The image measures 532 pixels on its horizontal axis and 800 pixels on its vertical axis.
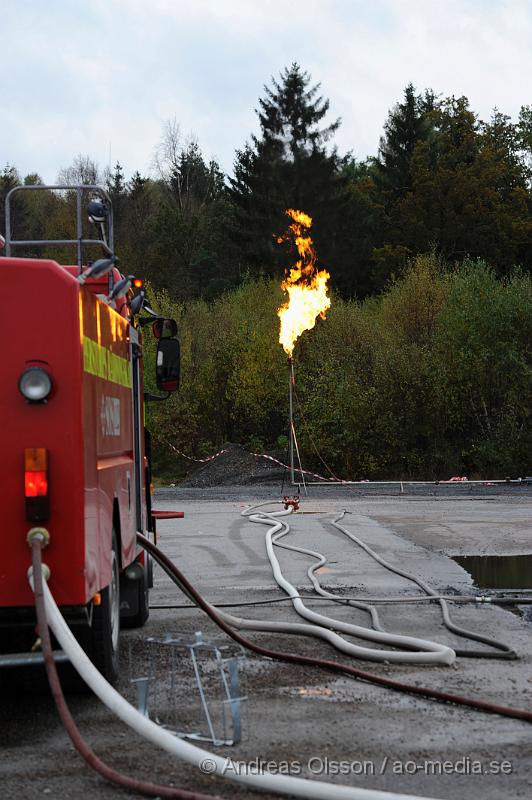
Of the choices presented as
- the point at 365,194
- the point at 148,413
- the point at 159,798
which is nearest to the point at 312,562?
the point at 159,798

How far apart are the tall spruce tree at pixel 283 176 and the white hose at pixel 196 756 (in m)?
54.0

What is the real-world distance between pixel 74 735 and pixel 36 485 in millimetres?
1355

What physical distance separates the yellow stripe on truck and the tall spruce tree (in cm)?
5137

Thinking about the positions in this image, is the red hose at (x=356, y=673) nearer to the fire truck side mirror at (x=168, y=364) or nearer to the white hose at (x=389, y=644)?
the white hose at (x=389, y=644)

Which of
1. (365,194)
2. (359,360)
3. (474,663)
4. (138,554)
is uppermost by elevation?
(365,194)

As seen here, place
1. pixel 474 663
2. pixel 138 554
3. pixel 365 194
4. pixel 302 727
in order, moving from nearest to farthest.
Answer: pixel 302 727 < pixel 474 663 < pixel 138 554 < pixel 365 194

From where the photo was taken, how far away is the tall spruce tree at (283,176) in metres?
59.2

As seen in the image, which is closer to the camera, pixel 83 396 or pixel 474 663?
pixel 83 396

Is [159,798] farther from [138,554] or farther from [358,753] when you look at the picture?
[138,554]

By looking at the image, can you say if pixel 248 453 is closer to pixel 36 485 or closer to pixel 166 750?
pixel 36 485

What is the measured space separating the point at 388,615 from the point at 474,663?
7.42ft

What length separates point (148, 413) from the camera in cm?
4419

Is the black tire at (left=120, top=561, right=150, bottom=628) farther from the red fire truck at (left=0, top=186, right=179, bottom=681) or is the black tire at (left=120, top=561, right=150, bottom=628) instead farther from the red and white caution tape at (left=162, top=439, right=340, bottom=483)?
the red and white caution tape at (left=162, top=439, right=340, bottom=483)

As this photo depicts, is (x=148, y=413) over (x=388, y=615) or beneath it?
over
